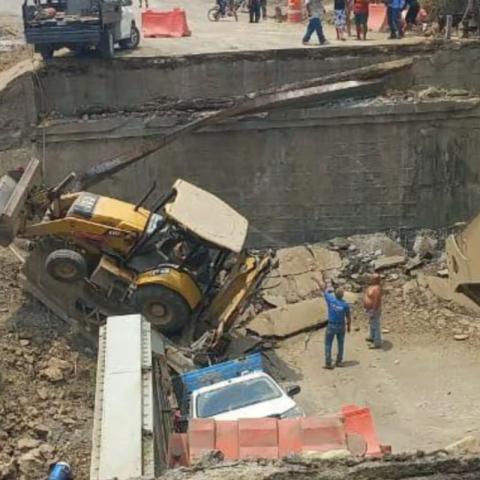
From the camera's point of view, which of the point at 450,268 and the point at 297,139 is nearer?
the point at 450,268

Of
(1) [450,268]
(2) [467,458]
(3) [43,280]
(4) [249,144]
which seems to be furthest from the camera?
(4) [249,144]

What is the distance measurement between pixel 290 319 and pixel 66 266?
410 cm

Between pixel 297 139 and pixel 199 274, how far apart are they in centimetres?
548

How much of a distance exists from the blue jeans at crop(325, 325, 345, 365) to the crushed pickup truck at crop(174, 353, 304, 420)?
77.8 inches

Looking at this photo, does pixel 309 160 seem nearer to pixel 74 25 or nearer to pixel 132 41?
pixel 132 41

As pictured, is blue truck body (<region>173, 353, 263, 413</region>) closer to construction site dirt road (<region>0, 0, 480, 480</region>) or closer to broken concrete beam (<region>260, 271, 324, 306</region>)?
construction site dirt road (<region>0, 0, 480, 480</region>)

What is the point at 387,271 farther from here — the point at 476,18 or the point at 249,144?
the point at 476,18

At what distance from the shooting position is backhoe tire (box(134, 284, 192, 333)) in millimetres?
12578

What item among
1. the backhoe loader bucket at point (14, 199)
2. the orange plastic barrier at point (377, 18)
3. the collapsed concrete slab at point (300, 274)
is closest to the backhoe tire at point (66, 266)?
the backhoe loader bucket at point (14, 199)

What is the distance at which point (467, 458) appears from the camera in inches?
178

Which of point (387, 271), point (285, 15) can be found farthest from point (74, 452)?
point (285, 15)

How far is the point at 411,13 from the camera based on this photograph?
71.6ft

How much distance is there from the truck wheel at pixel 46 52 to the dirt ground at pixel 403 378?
25.8ft

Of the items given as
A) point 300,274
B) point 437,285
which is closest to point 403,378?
point 437,285
